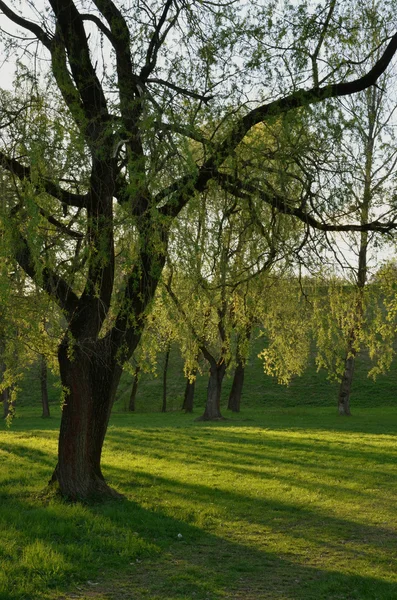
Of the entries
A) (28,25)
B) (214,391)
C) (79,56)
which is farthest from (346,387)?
(28,25)

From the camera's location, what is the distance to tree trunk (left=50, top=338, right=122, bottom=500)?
11.0m

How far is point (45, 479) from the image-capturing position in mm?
13555

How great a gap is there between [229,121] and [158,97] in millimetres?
1086

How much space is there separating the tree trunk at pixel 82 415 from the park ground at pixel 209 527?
0.55 meters

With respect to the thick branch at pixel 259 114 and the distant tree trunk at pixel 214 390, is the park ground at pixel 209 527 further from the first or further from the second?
the distant tree trunk at pixel 214 390

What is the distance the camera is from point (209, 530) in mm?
9742

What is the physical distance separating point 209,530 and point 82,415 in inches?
110

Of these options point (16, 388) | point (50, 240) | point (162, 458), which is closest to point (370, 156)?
point (50, 240)

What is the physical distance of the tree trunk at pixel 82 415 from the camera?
433 inches

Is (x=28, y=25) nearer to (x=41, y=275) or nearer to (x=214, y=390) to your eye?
(x=41, y=275)

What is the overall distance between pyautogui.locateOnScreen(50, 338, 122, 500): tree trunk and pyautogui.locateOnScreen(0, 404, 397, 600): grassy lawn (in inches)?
22.9

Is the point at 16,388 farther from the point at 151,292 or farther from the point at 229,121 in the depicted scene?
the point at 229,121

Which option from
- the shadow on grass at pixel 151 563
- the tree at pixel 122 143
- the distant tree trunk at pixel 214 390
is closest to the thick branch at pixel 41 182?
the tree at pixel 122 143

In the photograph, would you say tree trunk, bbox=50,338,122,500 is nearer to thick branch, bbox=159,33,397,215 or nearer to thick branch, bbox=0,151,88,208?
thick branch, bbox=0,151,88,208
